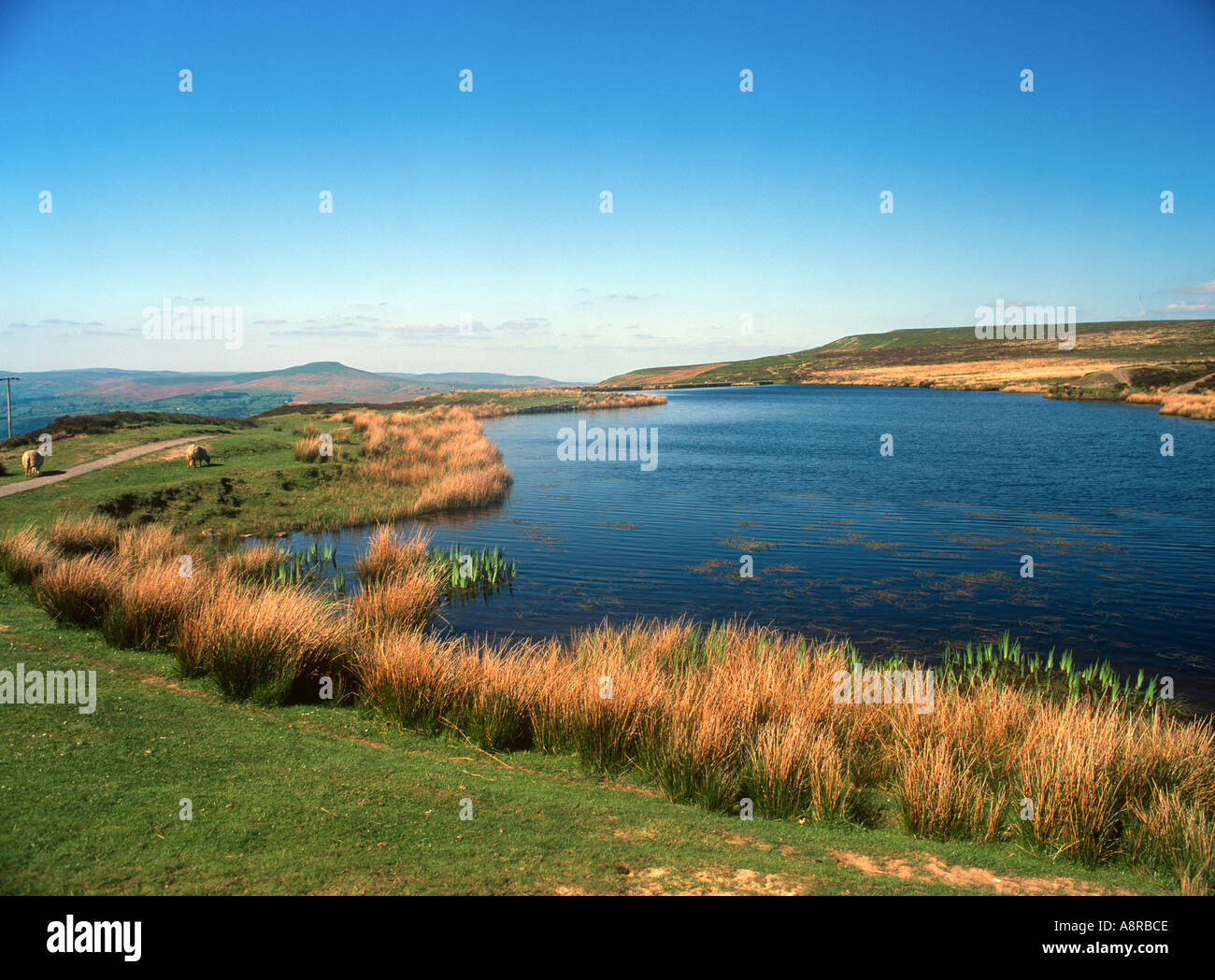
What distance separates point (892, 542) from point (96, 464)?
27.9 m

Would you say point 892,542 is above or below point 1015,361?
below

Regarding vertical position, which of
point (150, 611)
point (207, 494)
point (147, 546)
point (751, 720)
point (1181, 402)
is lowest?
point (751, 720)

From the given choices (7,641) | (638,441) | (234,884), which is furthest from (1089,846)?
(638,441)

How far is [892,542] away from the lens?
22.0 metres

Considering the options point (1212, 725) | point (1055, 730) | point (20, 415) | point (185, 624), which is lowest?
point (1212, 725)

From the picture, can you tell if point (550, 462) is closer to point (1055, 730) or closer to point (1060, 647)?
point (1060, 647)

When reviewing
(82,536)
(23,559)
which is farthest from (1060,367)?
(23,559)

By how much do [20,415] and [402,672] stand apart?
13880 cm

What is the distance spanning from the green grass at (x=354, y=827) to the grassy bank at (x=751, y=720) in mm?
317

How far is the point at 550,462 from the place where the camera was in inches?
1619

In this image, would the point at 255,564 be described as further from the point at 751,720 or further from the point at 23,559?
the point at 751,720

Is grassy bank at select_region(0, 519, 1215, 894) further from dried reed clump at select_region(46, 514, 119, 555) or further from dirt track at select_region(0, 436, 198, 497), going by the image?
dirt track at select_region(0, 436, 198, 497)

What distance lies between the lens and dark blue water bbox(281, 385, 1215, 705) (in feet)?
49.0

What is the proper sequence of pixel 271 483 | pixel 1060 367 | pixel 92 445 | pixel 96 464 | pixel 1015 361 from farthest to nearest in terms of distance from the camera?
pixel 1015 361 < pixel 1060 367 < pixel 92 445 < pixel 96 464 < pixel 271 483
